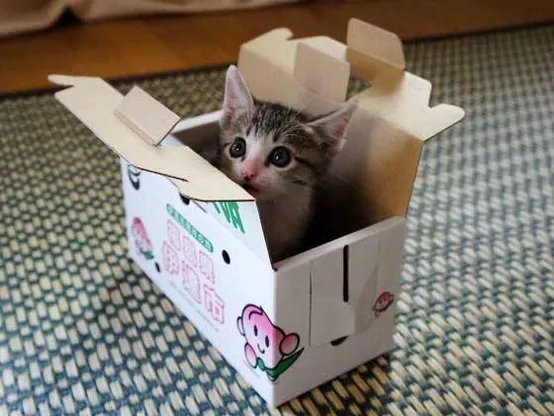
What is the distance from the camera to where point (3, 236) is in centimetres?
114

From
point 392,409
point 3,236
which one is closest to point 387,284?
point 392,409

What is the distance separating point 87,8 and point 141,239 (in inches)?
41.8

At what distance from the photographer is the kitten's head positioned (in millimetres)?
879

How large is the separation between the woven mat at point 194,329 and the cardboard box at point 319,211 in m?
0.05

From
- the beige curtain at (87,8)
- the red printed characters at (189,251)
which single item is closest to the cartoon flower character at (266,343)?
the red printed characters at (189,251)

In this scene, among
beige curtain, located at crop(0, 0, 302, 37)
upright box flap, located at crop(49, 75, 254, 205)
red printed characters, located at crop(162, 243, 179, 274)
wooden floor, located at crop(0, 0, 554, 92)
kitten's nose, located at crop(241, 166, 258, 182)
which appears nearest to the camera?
upright box flap, located at crop(49, 75, 254, 205)

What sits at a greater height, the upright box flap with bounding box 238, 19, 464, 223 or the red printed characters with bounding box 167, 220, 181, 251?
the upright box flap with bounding box 238, 19, 464, 223

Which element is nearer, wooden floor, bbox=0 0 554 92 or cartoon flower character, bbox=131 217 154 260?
cartoon flower character, bbox=131 217 154 260

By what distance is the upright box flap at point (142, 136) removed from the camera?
2.38 feet

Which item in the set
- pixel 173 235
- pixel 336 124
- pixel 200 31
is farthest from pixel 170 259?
pixel 200 31

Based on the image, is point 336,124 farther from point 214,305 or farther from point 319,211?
point 214,305

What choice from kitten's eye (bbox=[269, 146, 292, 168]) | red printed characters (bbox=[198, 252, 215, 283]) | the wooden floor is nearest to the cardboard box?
red printed characters (bbox=[198, 252, 215, 283])

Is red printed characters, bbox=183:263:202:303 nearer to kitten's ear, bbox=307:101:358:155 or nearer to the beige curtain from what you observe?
Answer: kitten's ear, bbox=307:101:358:155

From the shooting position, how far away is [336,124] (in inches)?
35.0
